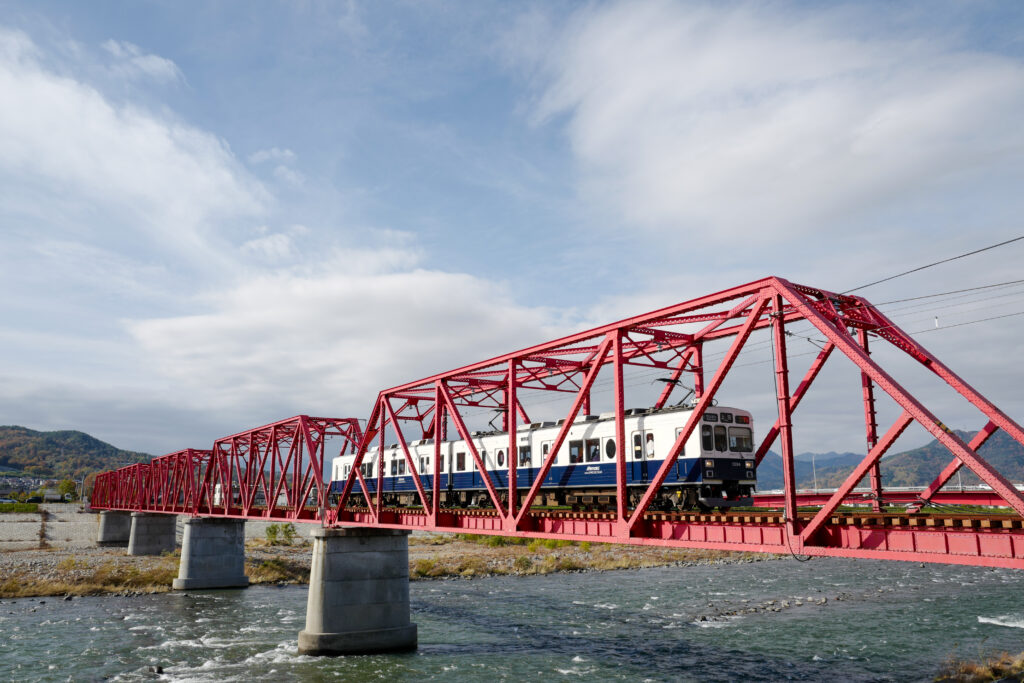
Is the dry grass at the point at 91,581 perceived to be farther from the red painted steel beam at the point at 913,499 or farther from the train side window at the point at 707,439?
the red painted steel beam at the point at 913,499

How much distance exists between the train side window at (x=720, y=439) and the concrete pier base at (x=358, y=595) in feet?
59.2

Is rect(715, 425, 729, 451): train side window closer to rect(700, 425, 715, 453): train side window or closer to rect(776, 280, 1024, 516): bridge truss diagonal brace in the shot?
rect(700, 425, 715, 453): train side window

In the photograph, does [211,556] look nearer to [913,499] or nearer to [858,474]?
[913,499]

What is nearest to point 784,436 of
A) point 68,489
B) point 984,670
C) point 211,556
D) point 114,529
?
point 984,670

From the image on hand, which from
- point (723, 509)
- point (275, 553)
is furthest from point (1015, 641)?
point (275, 553)

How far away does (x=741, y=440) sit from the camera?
90.2 ft

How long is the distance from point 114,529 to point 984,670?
93602 millimetres

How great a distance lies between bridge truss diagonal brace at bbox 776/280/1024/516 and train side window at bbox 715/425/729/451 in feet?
33.1

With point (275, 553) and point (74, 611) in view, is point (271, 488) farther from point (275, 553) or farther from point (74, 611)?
point (275, 553)

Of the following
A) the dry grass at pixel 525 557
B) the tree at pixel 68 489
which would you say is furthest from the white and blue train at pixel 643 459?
the tree at pixel 68 489

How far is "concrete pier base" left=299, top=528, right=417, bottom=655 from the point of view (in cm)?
3381

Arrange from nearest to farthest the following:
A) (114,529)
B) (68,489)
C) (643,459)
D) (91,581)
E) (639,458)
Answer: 1. (643,459)
2. (639,458)
3. (91,581)
4. (114,529)
5. (68,489)

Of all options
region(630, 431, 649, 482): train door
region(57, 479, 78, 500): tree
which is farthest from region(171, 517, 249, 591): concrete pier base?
region(57, 479, 78, 500): tree

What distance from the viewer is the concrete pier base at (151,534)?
76.8 metres
